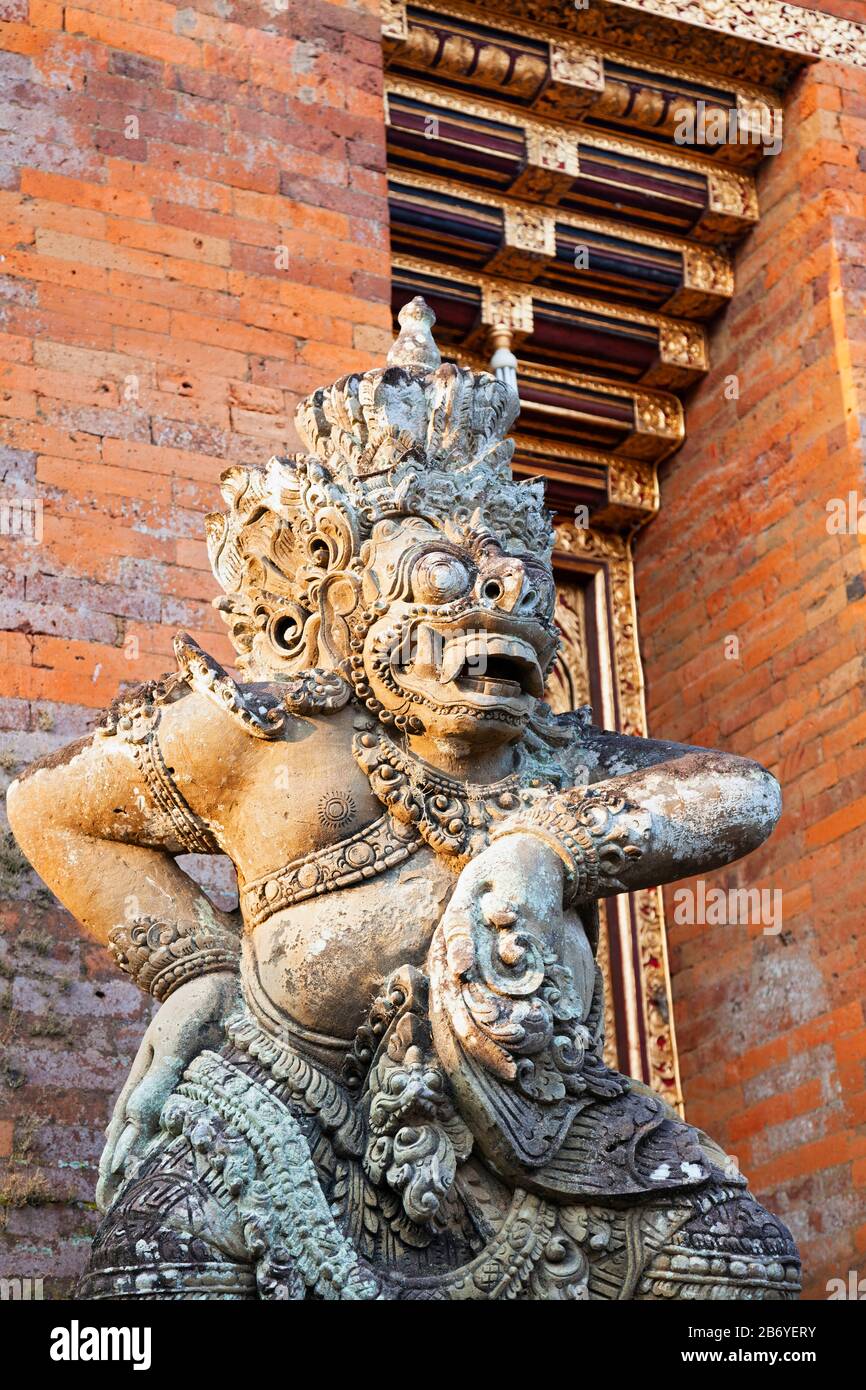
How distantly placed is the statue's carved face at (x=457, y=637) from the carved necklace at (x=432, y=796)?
0.07 m

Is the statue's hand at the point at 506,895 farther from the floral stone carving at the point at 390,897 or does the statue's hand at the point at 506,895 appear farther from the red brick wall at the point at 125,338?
the red brick wall at the point at 125,338

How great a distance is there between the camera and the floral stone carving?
313cm

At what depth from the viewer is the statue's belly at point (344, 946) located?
336cm

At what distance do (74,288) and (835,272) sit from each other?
128 inches

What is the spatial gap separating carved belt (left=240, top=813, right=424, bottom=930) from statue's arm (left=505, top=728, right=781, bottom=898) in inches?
8.5

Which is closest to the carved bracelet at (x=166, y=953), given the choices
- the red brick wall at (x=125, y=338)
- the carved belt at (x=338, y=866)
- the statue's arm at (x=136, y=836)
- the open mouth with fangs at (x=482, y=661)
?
the statue's arm at (x=136, y=836)

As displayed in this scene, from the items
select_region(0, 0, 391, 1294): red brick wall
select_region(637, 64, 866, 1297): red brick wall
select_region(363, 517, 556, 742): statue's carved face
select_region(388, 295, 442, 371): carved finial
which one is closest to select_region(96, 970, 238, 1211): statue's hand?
select_region(363, 517, 556, 742): statue's carved face

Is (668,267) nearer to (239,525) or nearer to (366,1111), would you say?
(239,525)

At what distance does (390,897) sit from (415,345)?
4.00 ft

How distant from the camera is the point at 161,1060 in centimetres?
341

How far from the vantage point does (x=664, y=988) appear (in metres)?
8.63

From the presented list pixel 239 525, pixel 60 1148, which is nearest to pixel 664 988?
pixel 60 1148

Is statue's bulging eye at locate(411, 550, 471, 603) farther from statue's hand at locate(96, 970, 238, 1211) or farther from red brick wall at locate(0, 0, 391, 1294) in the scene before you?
red brick wall at locate(0, 0, 391, 1294)

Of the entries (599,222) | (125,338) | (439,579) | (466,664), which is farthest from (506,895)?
(599,222)
